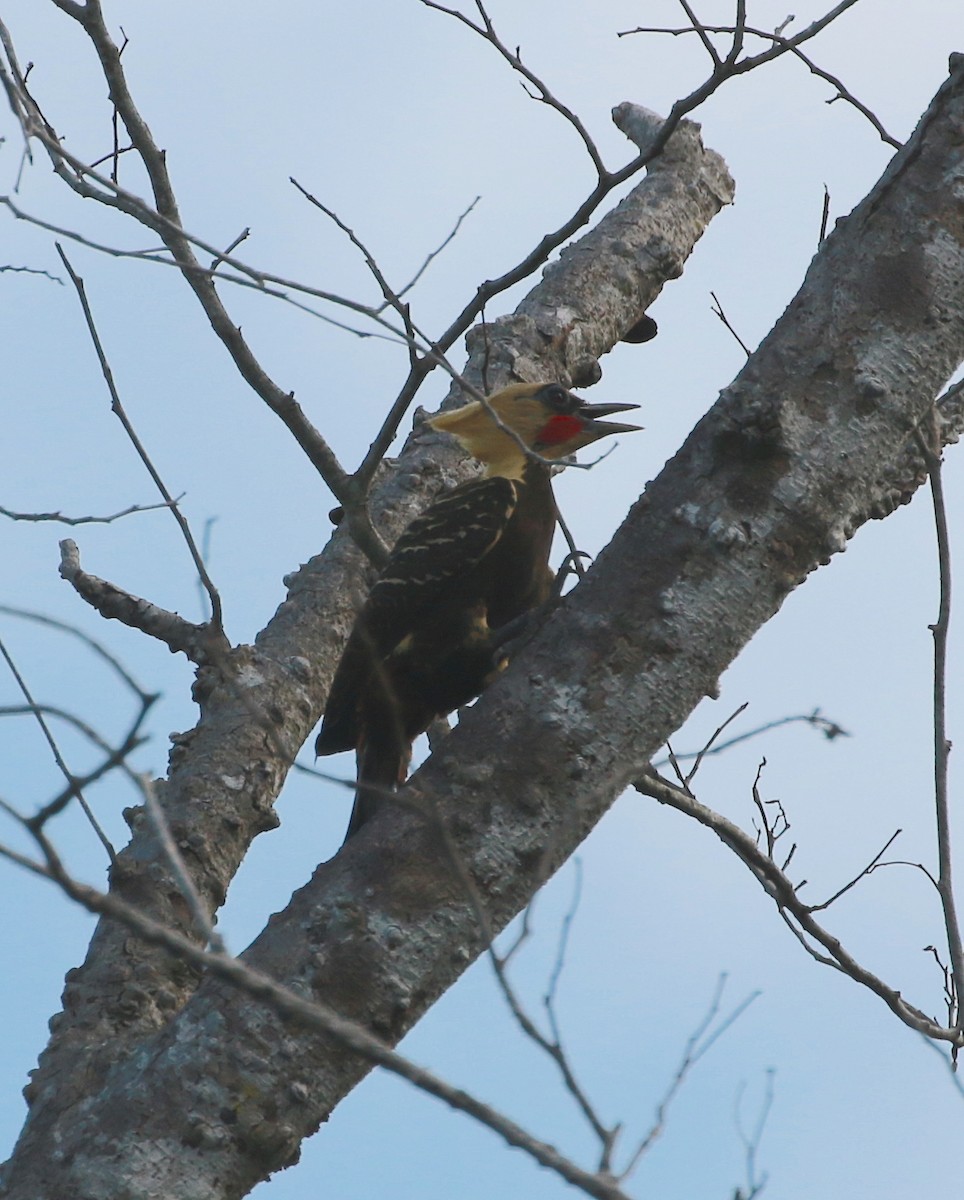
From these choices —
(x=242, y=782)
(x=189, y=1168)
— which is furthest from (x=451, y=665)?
(x=189, y=1168)

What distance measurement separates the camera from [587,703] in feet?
7.89

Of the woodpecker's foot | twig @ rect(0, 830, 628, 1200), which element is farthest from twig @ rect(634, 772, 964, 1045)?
twig @ rect(0, 830, 628, 1200)

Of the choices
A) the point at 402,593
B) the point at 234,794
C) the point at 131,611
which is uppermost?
the point at 402,593

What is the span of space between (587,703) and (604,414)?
8.75ft

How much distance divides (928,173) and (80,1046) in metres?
2.59

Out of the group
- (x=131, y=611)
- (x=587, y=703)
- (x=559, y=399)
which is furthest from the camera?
(x=559, y=399)

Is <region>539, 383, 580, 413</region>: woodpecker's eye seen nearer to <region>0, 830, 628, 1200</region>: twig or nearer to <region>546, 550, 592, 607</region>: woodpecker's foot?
<region>546, 550, 592, 607</region>: woodpecker's foot

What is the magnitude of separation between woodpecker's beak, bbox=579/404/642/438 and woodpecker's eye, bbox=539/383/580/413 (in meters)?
0.03

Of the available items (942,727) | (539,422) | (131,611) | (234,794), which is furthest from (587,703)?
(539,422)

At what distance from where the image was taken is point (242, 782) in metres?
3.86

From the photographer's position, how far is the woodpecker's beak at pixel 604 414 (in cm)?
484

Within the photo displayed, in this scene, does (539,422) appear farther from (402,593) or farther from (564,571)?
(564,571)

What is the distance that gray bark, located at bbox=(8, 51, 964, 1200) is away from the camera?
2.28 meters

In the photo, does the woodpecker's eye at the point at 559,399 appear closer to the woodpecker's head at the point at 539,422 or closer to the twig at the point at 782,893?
the woodpecker's head at the point at 539,422
